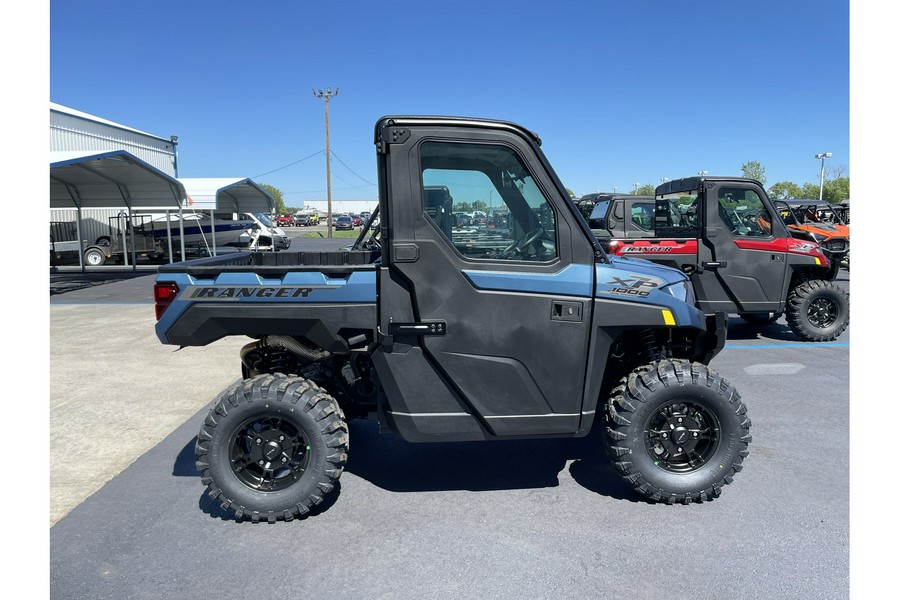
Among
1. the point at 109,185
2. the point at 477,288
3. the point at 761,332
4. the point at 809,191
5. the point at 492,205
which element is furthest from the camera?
the point at 809,191

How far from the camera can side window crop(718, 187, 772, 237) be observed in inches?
318

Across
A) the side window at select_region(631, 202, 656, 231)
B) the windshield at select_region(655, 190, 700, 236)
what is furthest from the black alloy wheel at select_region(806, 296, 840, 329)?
the side window at select_region(631, 202, 656, 231)

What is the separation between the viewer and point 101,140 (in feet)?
96.8

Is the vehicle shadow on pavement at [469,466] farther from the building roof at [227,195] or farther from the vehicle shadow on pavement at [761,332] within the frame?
the building roof at [227,195]

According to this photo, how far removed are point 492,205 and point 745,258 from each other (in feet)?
19.7

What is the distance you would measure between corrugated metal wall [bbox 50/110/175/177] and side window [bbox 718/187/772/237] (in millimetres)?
24466

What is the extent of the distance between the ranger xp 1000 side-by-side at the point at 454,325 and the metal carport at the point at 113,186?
15.7 m

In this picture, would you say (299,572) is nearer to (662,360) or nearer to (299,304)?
(299,304)

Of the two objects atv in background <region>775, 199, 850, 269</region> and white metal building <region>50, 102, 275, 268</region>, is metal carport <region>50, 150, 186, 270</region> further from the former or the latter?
atv in background <region>775, 199, 850, 269</region>

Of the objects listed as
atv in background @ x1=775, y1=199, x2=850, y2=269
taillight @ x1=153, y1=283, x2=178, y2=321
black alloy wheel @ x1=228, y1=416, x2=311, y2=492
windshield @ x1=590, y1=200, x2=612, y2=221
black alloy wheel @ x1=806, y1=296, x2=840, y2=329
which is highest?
atv in background @ x1=775, y1=199, x2=850, y2=269

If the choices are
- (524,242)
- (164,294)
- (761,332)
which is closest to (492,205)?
(524,242)

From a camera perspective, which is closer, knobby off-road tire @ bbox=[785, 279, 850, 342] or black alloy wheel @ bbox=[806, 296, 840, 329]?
knobby off-road tire @ bbox=[785, 279, 850, 342]

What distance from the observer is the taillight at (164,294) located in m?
3.50

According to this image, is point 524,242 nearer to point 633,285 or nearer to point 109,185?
point 633,285
